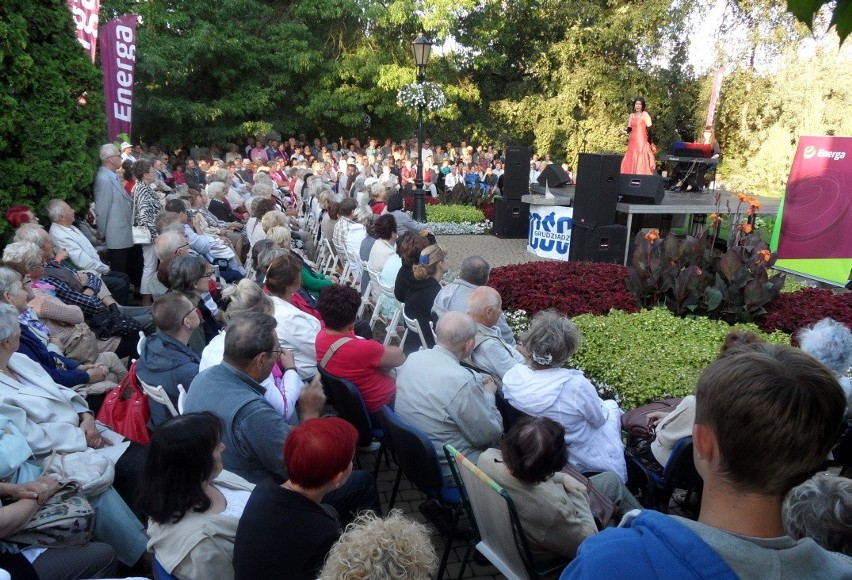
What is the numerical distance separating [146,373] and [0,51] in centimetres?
376

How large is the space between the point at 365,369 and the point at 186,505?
1.61 metres

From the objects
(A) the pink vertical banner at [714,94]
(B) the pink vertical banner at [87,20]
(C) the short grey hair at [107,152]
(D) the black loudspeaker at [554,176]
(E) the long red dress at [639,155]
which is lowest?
(C) the short grey hair at [107,152]

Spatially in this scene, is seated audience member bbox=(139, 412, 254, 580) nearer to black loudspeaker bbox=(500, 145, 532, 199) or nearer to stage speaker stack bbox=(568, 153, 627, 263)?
stage speaker stack bbox=(568, 153, 627, 263)

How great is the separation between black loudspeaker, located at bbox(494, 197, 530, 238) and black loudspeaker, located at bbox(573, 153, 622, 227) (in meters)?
3.38

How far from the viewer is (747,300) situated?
5902mm

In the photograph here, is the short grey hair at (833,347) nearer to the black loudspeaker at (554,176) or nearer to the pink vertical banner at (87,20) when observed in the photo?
the pink vertical banner at (87,20)

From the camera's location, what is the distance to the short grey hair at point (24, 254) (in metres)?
4.26

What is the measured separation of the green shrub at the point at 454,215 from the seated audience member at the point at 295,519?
12.4 meters

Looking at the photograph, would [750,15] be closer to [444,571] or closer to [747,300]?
[747,300]

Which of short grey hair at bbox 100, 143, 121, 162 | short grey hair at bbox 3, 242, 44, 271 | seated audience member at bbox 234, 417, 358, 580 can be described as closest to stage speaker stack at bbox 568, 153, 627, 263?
short grey hair at bbox 100, 143, 121, 162

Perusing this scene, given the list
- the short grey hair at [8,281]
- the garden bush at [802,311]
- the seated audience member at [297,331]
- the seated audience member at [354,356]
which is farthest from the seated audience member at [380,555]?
the garden bush at [802,311]

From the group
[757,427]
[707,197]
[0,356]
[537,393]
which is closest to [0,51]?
[0,356]

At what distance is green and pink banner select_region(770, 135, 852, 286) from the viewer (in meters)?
9.27

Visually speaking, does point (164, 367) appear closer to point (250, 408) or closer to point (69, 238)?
point (250, 408)
